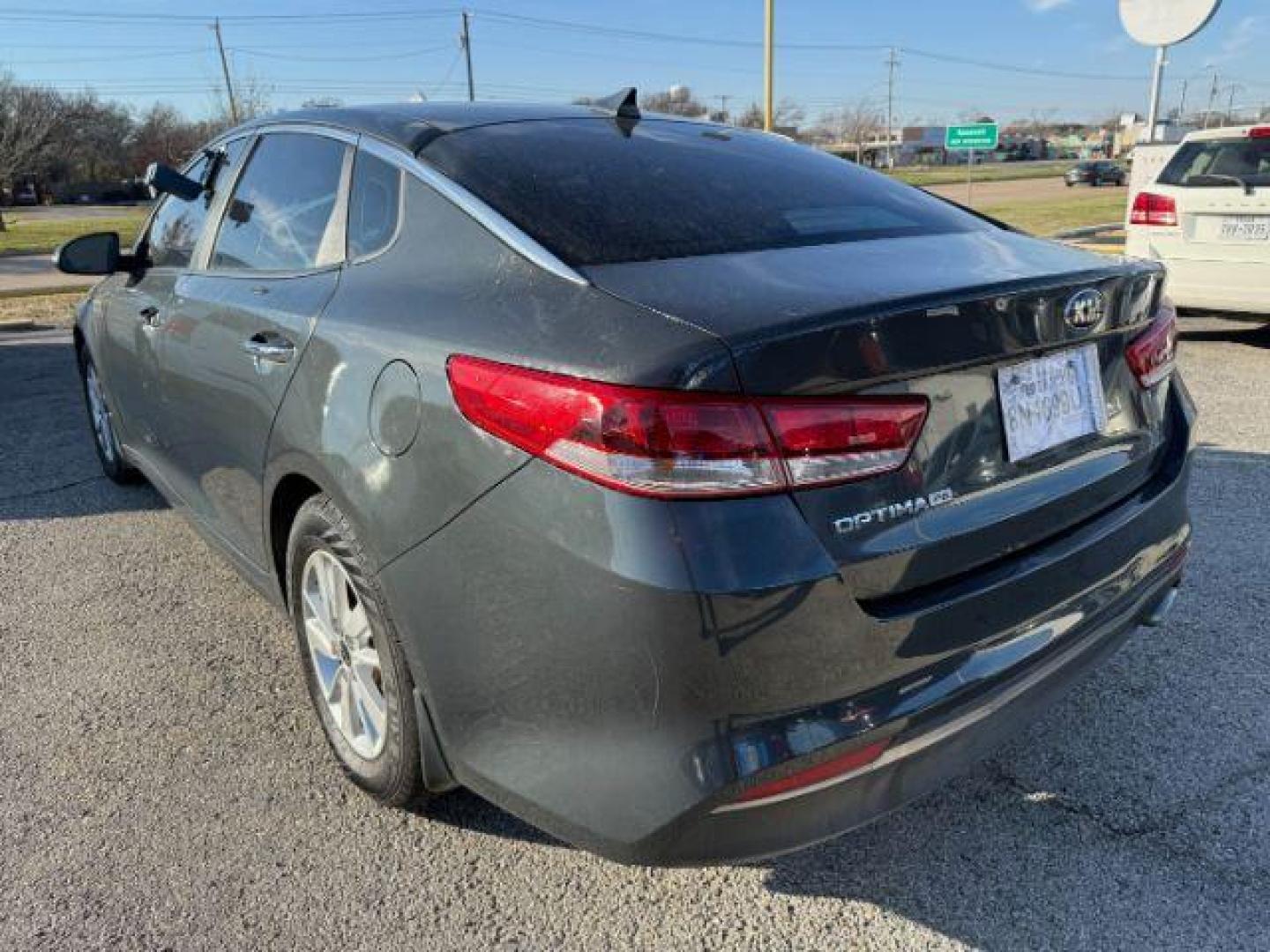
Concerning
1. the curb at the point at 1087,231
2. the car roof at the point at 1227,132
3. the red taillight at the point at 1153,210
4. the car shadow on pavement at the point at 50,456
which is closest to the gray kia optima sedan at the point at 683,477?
the car shadow on pavement at the point at 50,456

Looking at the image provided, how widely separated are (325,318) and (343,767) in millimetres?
1126

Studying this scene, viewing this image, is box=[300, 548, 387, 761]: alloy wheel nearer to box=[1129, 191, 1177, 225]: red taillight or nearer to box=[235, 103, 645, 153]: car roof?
box=[235, 103, 645, 153]: car roof

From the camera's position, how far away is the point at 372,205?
8.13 ft

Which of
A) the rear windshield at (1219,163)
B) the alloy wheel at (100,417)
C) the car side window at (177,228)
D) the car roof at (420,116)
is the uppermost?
the car roof at (420,116)

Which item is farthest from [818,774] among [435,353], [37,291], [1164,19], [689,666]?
[37,291]

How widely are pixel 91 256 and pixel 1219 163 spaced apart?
7422 mm

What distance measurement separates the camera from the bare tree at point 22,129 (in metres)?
37.8

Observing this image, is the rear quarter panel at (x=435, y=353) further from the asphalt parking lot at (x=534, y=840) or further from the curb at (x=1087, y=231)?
the curb at (x=1087, y=231)

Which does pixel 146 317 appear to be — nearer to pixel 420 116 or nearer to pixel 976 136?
pixel 420 116

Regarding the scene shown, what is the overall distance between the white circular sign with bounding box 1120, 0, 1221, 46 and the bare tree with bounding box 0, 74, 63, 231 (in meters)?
35.6

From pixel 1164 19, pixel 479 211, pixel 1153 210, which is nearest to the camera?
pixel 479 211

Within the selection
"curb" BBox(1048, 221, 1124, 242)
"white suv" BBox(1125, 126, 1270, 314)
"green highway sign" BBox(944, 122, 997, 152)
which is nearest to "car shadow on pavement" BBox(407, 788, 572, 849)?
"white suv" BBox(1125, 126, 1270, 314)

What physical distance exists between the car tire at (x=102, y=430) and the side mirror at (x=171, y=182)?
1351mm

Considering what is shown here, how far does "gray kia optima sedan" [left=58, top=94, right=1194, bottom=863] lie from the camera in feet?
5.28
